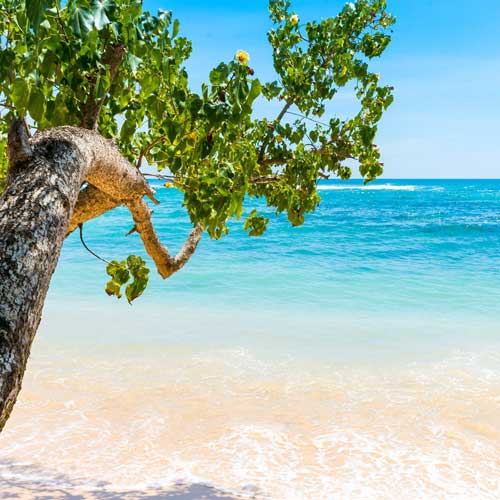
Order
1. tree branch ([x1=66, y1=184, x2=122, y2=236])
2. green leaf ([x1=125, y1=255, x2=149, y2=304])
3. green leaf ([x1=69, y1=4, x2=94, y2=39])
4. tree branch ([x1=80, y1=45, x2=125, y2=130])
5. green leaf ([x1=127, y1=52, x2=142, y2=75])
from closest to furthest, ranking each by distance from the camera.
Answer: green leaf ([x1=69, y1=4, x2=94, y2=39])
green leaf ([x1=127, y1=52, x2=142, y2=75])
tree branch ([x1=80, y1=45, x2=125, y2=130])
tree branch ([x1=66, y1=184, x2=122, y2=236])
green leaf ([x1=125, y1=255, x2=149, y2=304])

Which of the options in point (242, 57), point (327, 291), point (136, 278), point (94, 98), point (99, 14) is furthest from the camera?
point (327, 291)

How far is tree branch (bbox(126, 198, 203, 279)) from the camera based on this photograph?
2844 mm

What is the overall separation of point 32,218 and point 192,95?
89cm

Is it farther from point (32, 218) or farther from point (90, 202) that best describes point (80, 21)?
point (90, 202)

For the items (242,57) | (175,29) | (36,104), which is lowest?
(36,104)

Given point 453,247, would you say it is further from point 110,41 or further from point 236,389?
point 110,41

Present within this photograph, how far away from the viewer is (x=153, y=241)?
129 inches

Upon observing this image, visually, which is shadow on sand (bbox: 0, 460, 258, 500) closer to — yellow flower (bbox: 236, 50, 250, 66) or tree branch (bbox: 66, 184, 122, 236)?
tree branch (bbox: 66, 184, 122, 236)

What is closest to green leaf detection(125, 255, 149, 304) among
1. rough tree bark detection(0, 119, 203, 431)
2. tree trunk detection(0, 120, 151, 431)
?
rough tree bark detection(0, 119, 203, 431)

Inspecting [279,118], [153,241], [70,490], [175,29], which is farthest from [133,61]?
[70,490]

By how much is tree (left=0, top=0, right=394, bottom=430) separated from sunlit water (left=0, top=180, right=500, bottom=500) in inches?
101

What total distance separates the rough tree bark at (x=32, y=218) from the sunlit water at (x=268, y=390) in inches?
146

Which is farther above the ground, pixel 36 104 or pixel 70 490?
pixel 36 104

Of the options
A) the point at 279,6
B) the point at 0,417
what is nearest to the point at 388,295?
the point at 279,6
